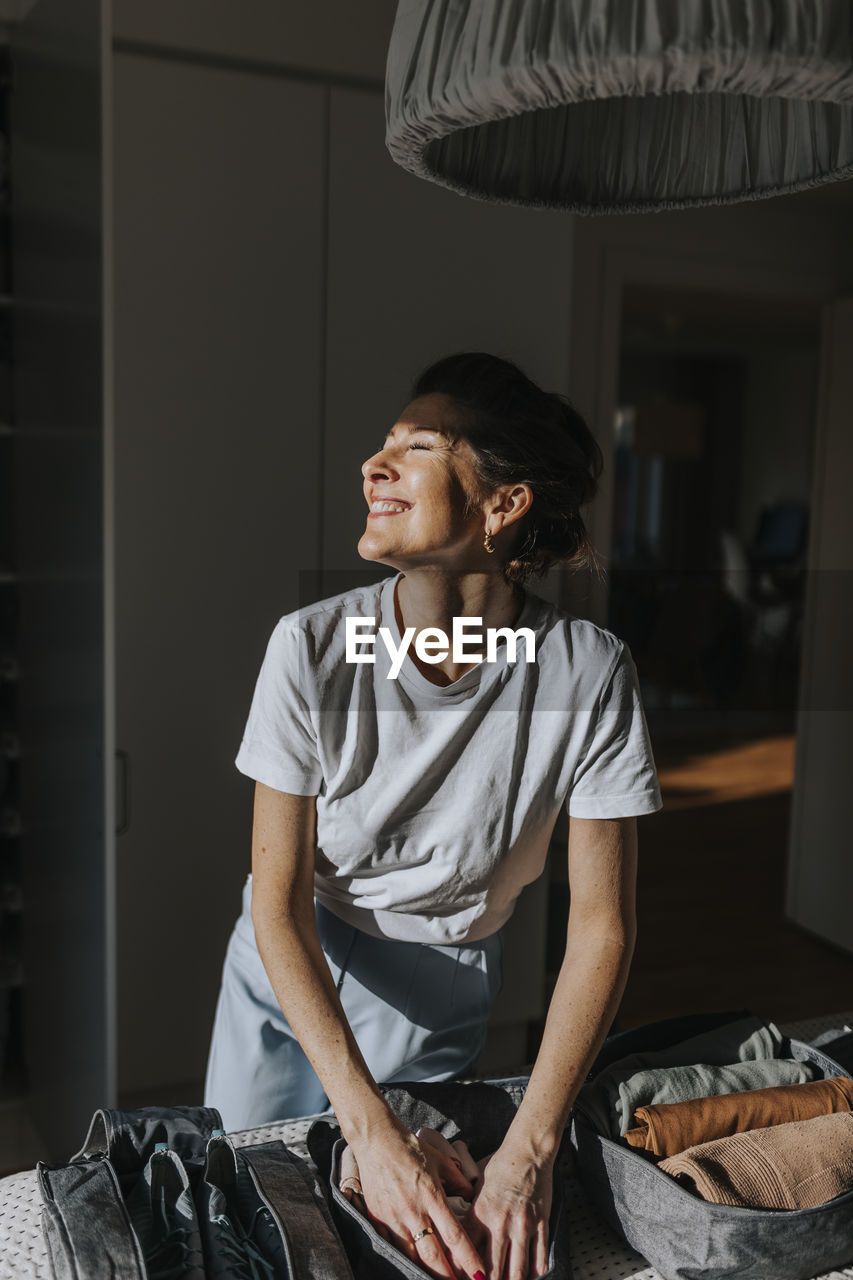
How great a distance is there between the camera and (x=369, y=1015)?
132 centimetres

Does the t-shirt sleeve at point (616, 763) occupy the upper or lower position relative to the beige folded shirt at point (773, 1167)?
upper

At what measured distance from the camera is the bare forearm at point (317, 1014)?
40.6 inches

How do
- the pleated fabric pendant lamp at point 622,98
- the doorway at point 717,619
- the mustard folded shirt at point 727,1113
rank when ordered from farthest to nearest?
the doorway at point 717,619, the mustard folded shirt at point 727,1113, the pleated fabric pendant lamp at point 622,98

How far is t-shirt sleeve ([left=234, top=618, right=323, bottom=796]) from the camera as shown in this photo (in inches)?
44.4

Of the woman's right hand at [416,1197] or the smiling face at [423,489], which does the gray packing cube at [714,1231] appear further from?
the smiling face at [423,489]

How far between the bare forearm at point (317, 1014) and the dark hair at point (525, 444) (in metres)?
0.45

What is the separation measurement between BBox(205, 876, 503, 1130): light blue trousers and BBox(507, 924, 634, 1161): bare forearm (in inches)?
8.5

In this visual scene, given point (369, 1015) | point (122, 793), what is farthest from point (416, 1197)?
point (122, 793)

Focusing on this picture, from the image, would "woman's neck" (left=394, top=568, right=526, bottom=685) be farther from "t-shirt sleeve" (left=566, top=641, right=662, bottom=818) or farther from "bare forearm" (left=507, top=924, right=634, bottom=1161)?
"bare forearm" (left=507, top=924, right=634, bottom=1161)

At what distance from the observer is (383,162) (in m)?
2.21

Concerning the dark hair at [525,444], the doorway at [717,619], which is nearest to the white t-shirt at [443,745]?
the dark hair at [525,444]

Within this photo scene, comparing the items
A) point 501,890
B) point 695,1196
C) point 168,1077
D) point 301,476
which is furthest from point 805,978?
point 695,1196

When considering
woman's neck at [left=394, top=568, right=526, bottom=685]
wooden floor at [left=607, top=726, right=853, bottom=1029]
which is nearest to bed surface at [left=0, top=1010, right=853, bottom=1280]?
woman's neck at [left=394, top=568, right=526, bottom=685]

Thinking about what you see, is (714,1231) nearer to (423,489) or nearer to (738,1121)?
(738,1121)
